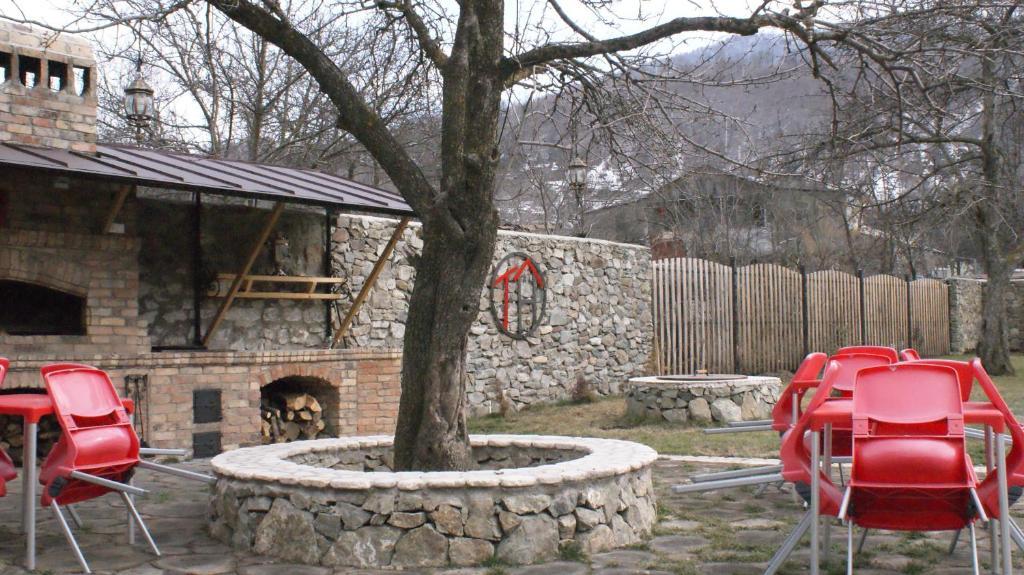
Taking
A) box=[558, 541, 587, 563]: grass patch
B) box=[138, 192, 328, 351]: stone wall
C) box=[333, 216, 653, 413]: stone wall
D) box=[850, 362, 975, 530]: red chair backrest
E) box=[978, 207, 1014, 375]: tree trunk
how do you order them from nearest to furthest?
box=[850, 362, 975, 530]: red chair backrest
box=[558, 541, 587, 563]: grass patch
box=[138, 192, 328, 351]: stone wall
box=[333, 216, 653, 413]: stone wall
box=[978, 207, 1014, 375]: tree trunk

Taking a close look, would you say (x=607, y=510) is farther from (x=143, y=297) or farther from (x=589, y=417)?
(x=589, y=417)

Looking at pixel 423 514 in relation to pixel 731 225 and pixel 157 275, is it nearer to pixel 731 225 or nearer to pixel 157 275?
pixel 157 275

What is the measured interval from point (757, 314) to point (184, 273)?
1009 cm

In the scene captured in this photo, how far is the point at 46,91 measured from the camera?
9195 millimetres

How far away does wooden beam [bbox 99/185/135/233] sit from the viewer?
8.96m

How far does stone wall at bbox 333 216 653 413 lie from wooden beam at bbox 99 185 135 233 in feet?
9.21

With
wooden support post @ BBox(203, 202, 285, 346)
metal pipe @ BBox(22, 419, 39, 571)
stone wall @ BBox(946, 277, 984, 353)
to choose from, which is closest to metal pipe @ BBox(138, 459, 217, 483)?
metal pipe @ BBox(22, 419, 39, 571)

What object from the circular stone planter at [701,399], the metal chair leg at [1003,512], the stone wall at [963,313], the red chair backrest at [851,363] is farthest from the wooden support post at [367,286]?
the stone wall at [963,313]

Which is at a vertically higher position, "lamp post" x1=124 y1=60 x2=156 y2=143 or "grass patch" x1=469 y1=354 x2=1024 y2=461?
"lamp post" x1=124 y1=60 x2=156 y2=143

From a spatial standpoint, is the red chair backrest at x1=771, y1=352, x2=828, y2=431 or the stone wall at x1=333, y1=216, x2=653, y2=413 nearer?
the red chair backrest at x1=771, y1=352, x2=828, y2=431

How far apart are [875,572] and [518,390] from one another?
901 cm

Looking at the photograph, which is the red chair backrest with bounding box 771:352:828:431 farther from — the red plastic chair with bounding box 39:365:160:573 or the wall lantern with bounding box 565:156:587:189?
the wall lantern with bounding box 565:156:587:189

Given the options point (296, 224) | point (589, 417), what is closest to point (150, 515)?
point (296, 224)

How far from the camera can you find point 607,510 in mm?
5508
